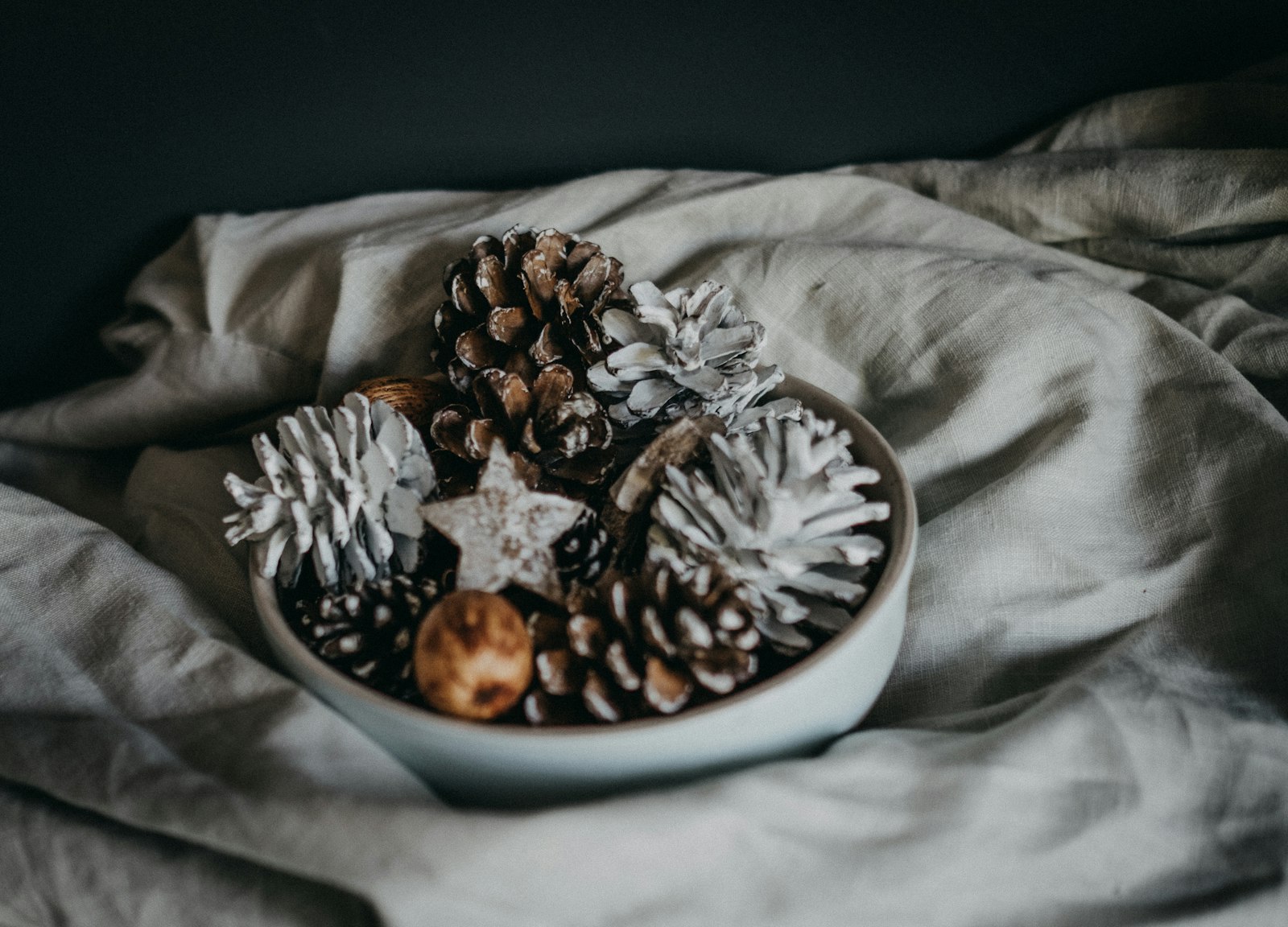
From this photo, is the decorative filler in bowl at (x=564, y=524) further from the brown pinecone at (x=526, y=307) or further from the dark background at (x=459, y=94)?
the dark background at (x=459, y=94)

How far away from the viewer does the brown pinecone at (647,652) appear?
43cm

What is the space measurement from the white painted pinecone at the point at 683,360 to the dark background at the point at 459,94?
344 millimetres

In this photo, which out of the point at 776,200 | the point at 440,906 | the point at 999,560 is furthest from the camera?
the point at 776,200

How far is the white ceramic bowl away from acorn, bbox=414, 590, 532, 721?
0.04 feet

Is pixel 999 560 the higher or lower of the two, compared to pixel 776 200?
lower

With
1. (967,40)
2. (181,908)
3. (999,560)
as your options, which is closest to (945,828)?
(999,560)

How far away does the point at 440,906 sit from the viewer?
388mm

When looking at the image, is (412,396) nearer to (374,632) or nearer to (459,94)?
(374,632)

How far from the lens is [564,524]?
0.50 metres

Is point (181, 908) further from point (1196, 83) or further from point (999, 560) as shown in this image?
point (1196, 83)

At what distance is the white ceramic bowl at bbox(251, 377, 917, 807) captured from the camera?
16.5 inches

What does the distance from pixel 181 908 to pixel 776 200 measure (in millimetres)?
649

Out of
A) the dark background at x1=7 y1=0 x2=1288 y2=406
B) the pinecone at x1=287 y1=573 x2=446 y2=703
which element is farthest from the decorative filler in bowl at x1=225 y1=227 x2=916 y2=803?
the dark background at x1=7 y1=0 x2=1288 y2=406

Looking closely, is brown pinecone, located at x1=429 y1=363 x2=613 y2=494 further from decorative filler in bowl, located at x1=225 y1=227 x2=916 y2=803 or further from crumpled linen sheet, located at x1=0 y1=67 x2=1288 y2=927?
crumpled linen sheet, located at x1=0 y1=67 x2=1288 y2=927
